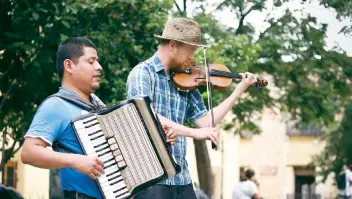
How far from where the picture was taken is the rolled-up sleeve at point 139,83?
5.77 metres

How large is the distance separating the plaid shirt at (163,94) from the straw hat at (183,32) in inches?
6.8

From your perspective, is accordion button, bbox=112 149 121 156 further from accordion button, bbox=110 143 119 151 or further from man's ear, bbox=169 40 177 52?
man's ear, bbox=169 40 177 52

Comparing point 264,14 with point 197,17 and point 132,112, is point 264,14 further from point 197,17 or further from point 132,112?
point 132,112

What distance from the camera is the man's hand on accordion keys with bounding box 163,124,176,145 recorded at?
5.26 meters

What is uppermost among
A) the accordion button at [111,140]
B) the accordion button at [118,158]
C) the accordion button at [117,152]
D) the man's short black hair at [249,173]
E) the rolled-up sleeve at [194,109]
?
the rolled-up sleeve at [194,109]

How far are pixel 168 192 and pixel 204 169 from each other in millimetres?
16229

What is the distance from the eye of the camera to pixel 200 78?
20.0ft

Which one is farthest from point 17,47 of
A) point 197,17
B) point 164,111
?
point 164,111

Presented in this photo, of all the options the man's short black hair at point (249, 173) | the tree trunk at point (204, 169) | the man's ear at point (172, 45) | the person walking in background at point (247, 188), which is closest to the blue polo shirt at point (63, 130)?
the man's ear at point (172, 45)

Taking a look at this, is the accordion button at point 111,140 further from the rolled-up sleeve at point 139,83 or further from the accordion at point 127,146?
the rolled-up sleeve at point 139,83

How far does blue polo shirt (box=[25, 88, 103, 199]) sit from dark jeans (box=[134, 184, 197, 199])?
0.70 m

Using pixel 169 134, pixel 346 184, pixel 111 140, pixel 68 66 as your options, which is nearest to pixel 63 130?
pixel 111 140

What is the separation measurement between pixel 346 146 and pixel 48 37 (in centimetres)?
1715

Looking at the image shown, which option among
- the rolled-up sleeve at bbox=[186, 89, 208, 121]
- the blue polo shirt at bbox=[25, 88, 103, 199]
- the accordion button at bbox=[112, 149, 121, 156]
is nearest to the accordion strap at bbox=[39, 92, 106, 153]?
the blue polo shirt at bbox=[25, 88, 103, 199]
